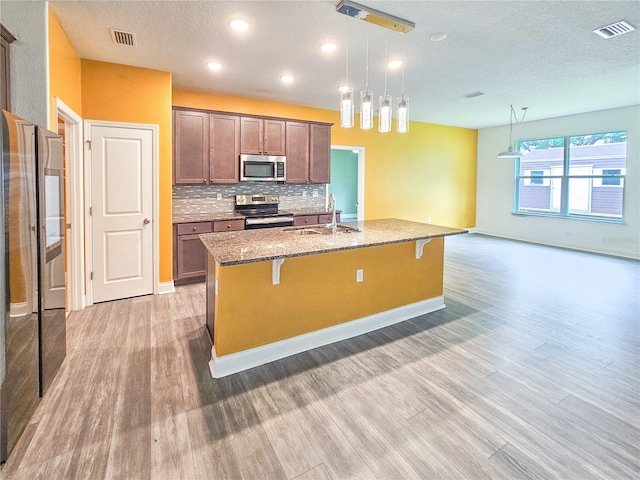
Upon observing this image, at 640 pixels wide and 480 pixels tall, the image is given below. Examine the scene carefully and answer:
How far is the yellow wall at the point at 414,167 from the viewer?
21.4 feet

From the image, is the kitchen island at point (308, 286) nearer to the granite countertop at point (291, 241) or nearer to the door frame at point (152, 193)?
the granite countertop at point (291, 241)

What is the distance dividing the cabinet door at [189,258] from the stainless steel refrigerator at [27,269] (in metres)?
2.15

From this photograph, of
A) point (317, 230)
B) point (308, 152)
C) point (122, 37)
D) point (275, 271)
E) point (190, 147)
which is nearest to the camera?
point (275, 271)

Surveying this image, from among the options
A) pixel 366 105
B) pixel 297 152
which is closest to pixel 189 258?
pixel 297 152

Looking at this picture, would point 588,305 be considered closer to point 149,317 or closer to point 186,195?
point 149,317

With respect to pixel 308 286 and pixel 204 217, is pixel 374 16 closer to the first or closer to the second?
pixel 308 286

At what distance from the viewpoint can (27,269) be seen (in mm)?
1927

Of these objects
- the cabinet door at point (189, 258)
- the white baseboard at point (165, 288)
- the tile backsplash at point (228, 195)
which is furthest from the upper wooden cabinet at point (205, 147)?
the white baseboard at point (165, 288)

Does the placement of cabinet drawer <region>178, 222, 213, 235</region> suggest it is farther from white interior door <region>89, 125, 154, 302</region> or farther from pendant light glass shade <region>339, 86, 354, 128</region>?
pendant light glass shade <region>339, 86, 354, 128</region>

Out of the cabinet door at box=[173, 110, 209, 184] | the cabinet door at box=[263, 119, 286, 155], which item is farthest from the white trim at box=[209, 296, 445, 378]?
the cabinet door at box=[263, 119, 286, 155]

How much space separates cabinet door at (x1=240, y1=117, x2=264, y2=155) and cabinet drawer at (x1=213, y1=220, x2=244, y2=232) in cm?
109

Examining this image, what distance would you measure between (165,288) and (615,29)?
530cm

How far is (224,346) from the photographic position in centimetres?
254

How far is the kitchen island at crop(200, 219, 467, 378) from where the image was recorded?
8.29 feet
